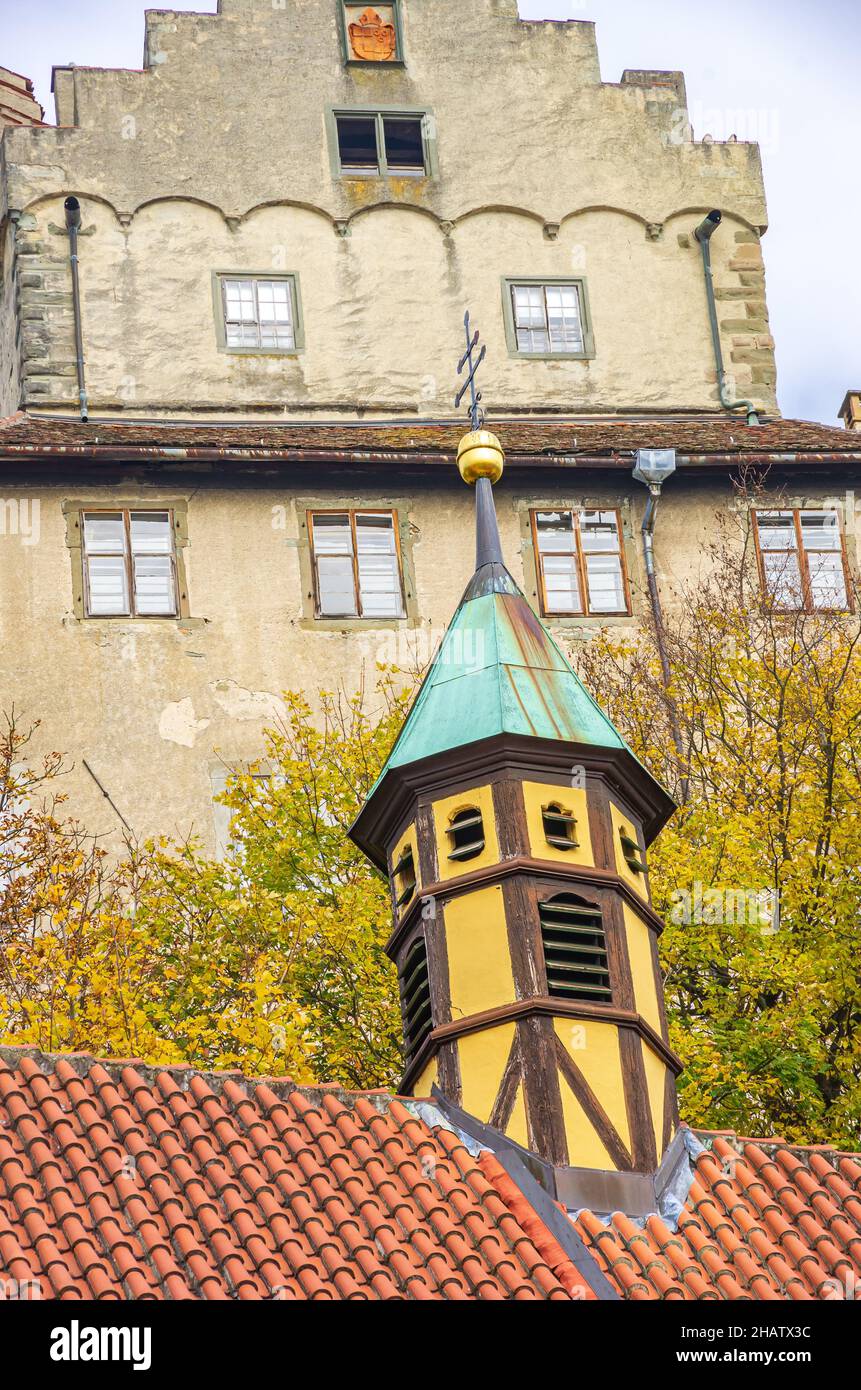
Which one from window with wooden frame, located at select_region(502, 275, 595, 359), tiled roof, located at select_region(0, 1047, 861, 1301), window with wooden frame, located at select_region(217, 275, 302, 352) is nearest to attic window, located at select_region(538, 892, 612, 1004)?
tiled roof, located at select_region(0, 1047, 861, 1301)

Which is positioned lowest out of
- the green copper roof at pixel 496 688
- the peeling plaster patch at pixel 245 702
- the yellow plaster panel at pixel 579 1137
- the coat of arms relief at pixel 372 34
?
the yellow plaster panel at pixel 579 1137

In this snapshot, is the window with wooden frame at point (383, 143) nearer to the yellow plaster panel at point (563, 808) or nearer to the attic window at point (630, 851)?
the attic window at point (630, 851)

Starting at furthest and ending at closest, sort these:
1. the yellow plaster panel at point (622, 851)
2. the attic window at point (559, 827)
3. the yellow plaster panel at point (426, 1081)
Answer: the yellow plaster panel at point (622, 851), the attic window at point (559, 827), the yellow plaster panel at point (426, 1081)

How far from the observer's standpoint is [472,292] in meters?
39.0

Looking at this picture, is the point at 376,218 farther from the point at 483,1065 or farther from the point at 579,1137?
the point at 579,1137

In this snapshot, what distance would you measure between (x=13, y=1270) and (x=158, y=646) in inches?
668

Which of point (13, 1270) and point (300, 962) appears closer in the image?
point (13, 1270)

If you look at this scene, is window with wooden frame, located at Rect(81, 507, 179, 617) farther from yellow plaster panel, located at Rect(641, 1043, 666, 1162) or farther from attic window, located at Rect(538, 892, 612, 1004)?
yellow plaster panel, located at Rect(641, 1043, 666, 1162)

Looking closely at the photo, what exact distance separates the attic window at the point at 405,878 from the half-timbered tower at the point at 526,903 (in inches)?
0.8

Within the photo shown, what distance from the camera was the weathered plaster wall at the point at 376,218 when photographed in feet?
124

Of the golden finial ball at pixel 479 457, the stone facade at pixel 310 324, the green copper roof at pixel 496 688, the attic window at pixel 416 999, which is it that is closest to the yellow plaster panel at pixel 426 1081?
the attic window at pixel 416 999

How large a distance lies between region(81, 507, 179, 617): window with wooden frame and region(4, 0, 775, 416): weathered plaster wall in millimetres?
3285

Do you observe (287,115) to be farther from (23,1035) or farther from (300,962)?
(23,1035)
